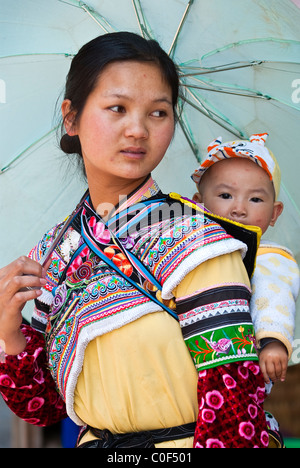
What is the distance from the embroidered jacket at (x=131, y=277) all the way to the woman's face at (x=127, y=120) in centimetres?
12

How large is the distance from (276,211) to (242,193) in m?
0.22

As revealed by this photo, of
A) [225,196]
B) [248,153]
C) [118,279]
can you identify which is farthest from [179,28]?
[118,279]

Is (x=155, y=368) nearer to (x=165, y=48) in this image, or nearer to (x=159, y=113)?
(x=159, y=113)

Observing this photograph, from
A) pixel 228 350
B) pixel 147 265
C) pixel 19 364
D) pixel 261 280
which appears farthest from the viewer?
pixel 261 280

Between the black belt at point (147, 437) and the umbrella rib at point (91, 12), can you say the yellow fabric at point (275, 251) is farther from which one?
the umbrella rib at point (91, 12)

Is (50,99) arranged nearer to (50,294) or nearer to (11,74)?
(11,74)

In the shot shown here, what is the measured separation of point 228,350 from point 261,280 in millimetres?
557

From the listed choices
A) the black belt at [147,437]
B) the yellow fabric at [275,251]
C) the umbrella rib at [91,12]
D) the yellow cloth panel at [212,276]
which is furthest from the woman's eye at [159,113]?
the black belt at [147,437]

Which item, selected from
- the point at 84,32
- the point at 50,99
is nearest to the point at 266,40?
the point at 84,32

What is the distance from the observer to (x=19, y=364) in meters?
1.84

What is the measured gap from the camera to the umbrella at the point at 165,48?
7.07ft

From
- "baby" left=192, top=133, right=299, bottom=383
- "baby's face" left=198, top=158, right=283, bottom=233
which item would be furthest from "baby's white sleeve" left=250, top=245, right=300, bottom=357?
"baby's face" left=198, top=158, right=283, bottom=233

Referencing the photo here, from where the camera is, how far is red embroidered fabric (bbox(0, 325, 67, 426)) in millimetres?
1837

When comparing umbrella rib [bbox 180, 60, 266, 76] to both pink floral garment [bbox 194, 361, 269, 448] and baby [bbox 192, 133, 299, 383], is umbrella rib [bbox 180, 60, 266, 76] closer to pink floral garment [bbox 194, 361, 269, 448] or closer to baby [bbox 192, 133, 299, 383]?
baby [bbox 192, 133, 299, 383]
